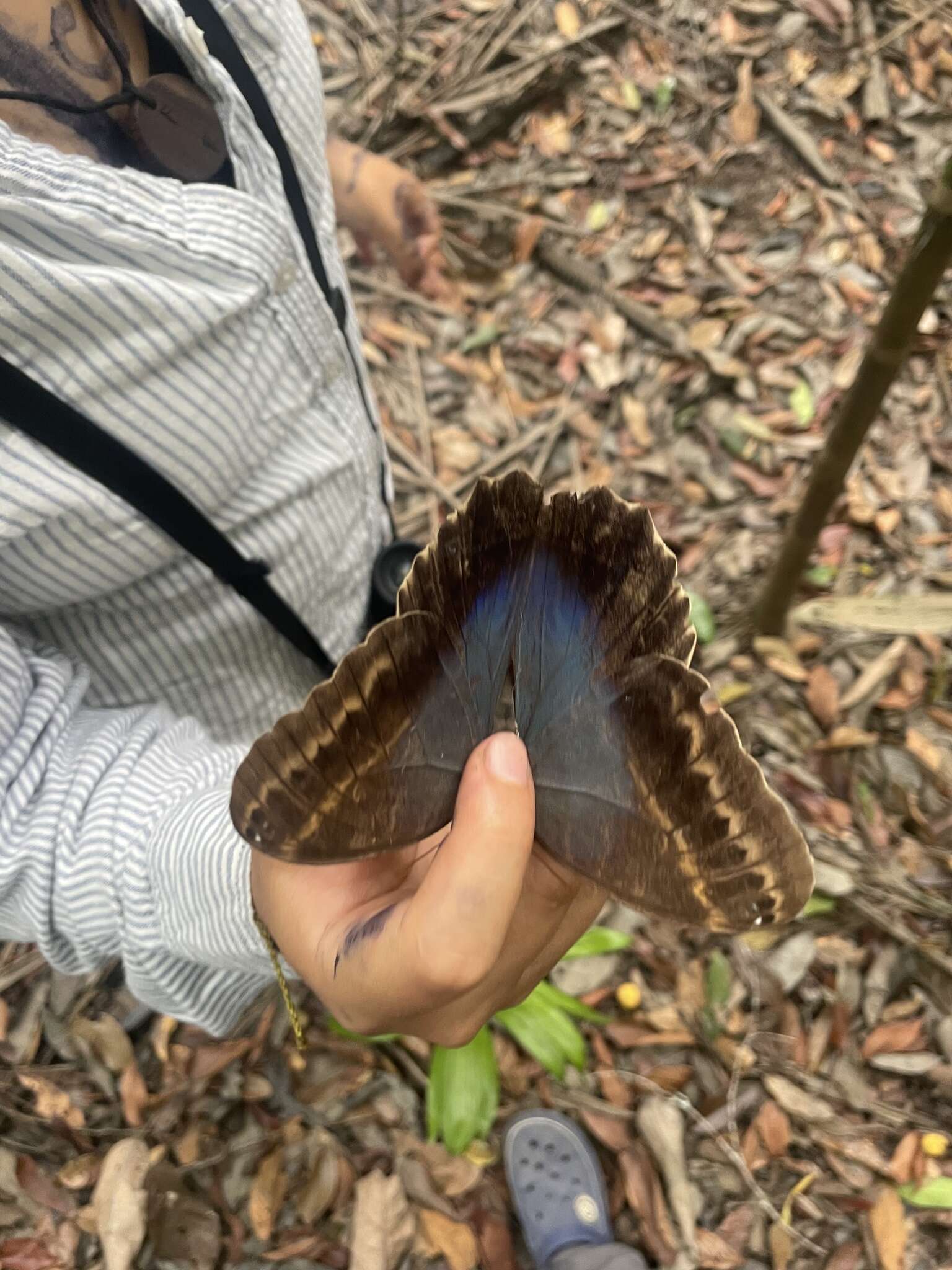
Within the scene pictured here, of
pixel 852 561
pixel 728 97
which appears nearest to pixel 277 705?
pixel 852 561

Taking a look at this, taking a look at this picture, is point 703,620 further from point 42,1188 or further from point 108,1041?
point 42,1188

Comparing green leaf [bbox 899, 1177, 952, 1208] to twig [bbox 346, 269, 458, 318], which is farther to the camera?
twig [bbox 346, 269, 458, 318]

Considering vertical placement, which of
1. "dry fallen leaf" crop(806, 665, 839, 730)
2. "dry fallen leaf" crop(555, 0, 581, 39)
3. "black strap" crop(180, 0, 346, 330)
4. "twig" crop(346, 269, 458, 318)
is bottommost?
"dry fallen leaf" crop(806, 665, 839, 730)

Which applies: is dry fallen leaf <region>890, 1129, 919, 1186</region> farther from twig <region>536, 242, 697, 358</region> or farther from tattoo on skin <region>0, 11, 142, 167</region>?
tattoo on skin <region>0, 11, 142, 167</region>

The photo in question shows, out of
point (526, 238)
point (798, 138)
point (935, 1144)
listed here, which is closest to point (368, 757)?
point (935, 1144)

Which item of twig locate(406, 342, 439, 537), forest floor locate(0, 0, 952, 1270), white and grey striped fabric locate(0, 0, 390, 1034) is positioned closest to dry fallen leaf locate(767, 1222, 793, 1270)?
forest floor locate(0, 0, 952, 1270)

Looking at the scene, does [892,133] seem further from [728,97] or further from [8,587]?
[8,587]
